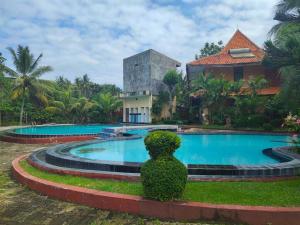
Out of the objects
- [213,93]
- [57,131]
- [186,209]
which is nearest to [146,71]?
[213,93]

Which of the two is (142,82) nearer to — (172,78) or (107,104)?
(172,78)

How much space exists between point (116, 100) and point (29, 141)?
17673mm

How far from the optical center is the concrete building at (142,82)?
29.2 meters

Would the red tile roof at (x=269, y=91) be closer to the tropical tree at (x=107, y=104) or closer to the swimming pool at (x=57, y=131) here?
the swimming pool at (x=57, y=131)

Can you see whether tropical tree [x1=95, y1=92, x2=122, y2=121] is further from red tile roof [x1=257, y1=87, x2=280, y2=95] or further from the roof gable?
red tile roof [x1=257, y1=87, x2=280, y2=95]

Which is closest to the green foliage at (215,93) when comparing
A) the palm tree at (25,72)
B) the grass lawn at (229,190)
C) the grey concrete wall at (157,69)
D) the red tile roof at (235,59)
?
the red tile roof at (235,59)

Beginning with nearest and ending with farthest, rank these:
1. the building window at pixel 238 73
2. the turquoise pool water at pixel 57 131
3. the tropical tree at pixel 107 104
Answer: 1. the turquoise pool water at pixel 57 131
2. the building window at pixel 238 73
3. the tropical tree at pixel 107 104

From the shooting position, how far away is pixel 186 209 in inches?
178

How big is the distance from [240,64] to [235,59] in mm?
954

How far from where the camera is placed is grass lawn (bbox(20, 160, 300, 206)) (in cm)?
477

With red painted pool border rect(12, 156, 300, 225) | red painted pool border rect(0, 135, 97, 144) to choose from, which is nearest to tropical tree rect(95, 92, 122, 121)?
red painted pool border rect(0, 135, 97, 144)

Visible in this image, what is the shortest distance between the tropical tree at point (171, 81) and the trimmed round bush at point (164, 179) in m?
23.0

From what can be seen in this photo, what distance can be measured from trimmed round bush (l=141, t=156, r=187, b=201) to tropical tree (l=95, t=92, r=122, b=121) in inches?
1086

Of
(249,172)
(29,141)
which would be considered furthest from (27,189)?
(29,141)
